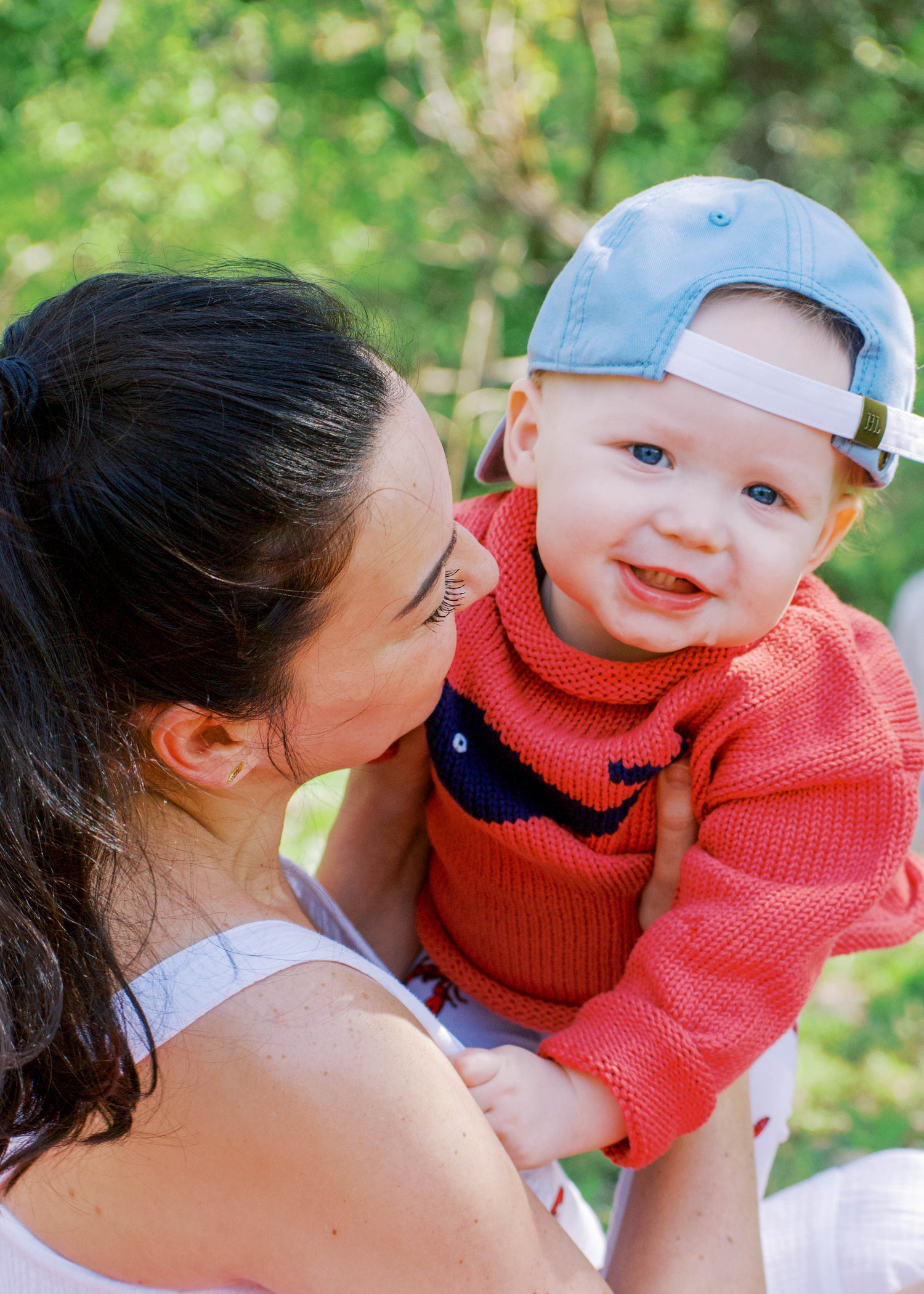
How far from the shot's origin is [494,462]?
74.7 inches

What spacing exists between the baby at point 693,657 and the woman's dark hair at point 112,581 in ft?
1.48

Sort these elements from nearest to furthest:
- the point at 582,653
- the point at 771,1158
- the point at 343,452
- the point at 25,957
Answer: the point at 25,957
the point at 343,452
the point at 582,653
the point at 771,1158

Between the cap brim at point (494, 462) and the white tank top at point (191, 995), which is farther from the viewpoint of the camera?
the cap brim at point (494, 462)

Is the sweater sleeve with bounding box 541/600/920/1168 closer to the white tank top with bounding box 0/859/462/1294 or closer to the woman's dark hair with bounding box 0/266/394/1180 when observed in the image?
the white tank top with bounding box 0/859/462/1294

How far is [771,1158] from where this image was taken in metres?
1.95

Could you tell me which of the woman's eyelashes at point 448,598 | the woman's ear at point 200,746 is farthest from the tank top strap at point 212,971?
the woman's eyelashes at point 448,598

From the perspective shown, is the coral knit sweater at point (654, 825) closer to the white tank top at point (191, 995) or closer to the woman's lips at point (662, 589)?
the woman's lips at point (662, 589)

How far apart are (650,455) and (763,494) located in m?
0.16

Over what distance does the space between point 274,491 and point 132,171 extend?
12.2 ft

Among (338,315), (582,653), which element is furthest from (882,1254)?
(338,315)

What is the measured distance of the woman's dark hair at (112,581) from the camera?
1.08m

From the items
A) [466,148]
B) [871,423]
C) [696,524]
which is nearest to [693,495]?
[696,524]

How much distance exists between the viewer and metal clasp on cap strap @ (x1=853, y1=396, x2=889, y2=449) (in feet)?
4.63

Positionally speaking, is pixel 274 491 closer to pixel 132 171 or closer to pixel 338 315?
pixel 338 315
